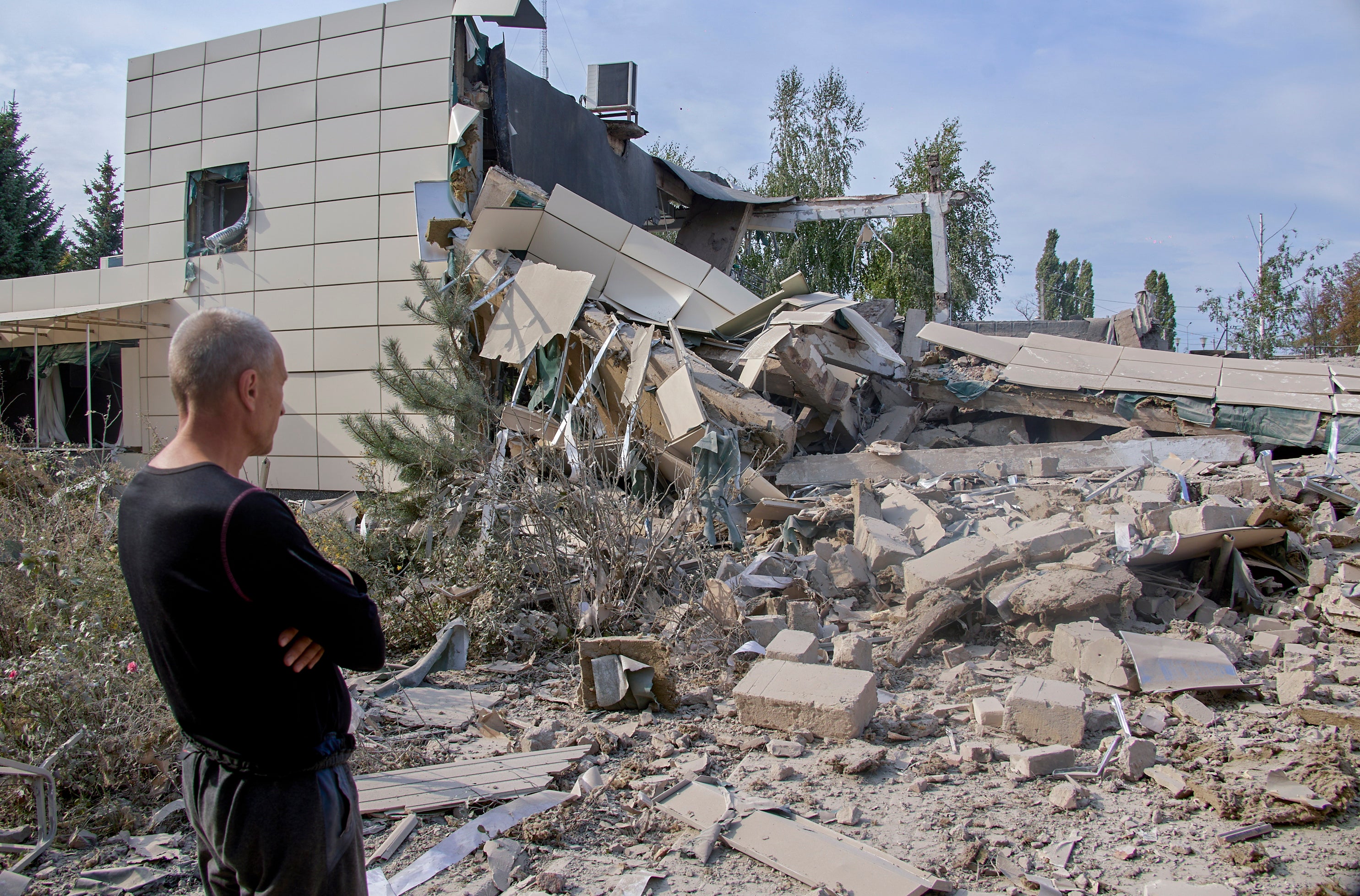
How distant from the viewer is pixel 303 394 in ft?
32.2

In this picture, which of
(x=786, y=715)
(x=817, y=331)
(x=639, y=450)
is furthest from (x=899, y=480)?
(x=786, y=715)

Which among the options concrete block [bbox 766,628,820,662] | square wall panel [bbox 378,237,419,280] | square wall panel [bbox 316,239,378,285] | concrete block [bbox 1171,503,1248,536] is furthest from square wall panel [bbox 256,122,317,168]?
concrete block [bbox 1171,503,1248,536]

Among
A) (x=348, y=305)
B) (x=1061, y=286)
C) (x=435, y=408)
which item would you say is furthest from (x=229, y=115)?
(x=1061, y=286)

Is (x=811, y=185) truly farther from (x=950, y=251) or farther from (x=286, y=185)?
(x=286, y=185)

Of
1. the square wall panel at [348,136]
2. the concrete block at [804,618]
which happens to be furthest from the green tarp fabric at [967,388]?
the square wall panel at [348,136]

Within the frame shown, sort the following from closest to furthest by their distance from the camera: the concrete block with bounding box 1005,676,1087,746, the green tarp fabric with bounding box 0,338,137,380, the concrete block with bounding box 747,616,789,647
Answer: the concrete block with bounding box 1005,676,1087,746 → the concrete block with bounding box 747,616,789,647 → the green tarp fabric with bounding box 0,338,137,380

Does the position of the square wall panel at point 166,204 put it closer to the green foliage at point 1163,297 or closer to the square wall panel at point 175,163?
the square wall panel at point 175,163

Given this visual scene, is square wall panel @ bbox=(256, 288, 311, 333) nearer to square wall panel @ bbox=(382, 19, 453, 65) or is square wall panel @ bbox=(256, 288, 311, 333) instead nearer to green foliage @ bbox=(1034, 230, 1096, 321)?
square wall panel @ bbox=(382, 19, 453, 65)

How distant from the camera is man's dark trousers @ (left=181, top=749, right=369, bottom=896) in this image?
1461 millimetres

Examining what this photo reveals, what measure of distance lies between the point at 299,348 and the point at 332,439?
1.23 m

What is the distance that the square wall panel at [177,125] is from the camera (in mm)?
10305

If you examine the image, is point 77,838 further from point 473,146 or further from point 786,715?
point 473,146

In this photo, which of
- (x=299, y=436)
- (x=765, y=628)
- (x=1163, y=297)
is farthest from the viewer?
(x=1163, y=297)

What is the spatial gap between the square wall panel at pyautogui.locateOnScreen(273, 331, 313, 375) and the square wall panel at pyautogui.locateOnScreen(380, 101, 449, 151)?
253 centimetres
